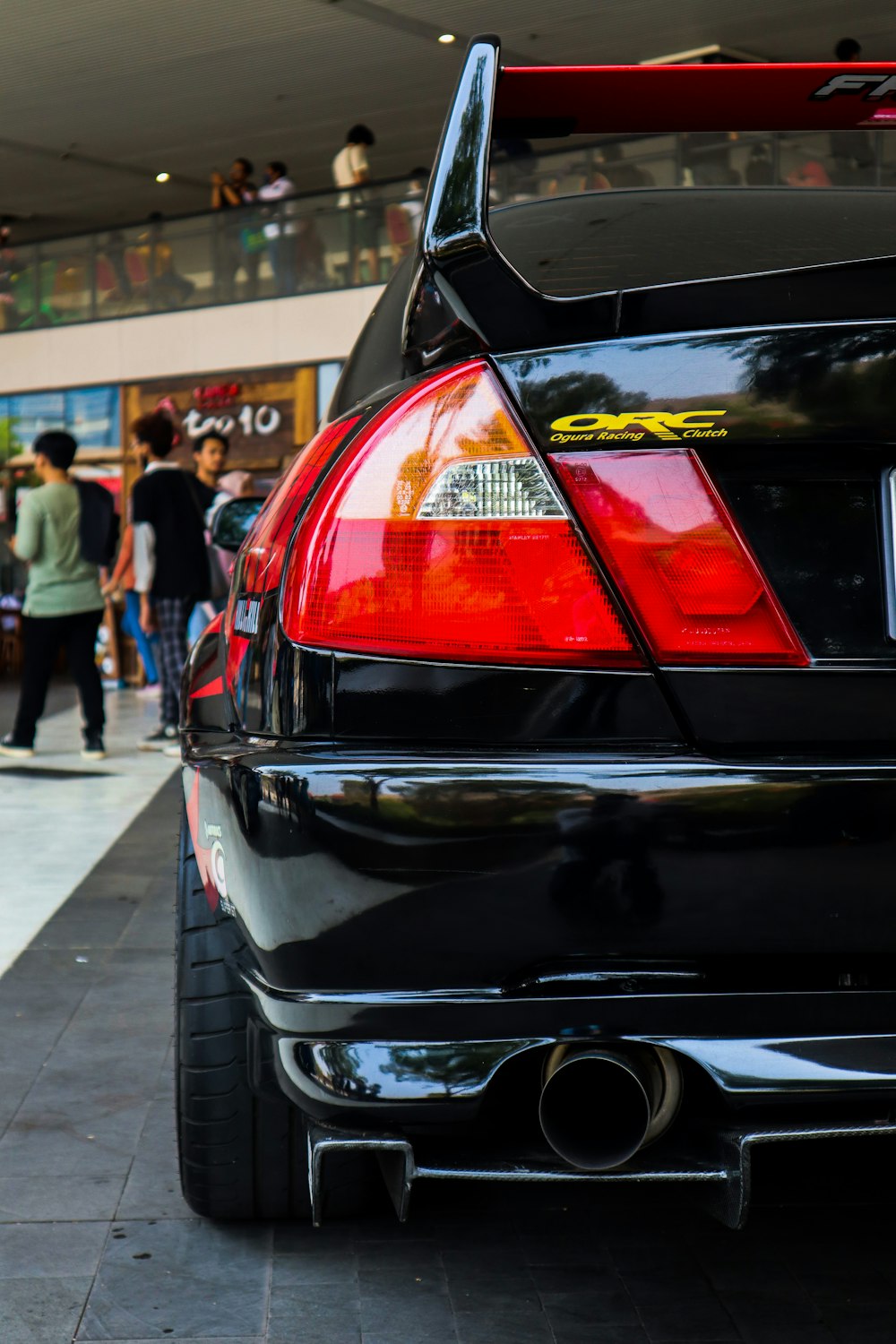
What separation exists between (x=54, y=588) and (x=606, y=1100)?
7.46m

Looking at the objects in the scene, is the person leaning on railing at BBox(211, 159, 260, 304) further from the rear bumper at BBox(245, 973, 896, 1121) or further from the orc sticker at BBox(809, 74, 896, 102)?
the rear bumper at BBox(245, 973, 896, 1121)

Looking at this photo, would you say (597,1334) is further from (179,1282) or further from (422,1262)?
(179,1282)

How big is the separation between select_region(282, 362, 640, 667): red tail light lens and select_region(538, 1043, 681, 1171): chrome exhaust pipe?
442 mm

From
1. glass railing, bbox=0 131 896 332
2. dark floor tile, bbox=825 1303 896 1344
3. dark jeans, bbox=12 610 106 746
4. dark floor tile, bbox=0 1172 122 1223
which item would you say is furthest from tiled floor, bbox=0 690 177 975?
glass railing, bbox=0 131 896 332

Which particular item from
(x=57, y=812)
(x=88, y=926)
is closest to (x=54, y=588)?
(x=57, y=812)

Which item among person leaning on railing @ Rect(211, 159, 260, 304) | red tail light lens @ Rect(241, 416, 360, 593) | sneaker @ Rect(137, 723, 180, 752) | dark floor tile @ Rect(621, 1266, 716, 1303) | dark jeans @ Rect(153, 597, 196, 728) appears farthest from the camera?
person leaning on railing @ Rect(211, 159, 260, 304)

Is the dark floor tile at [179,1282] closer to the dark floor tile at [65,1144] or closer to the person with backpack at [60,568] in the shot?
the dark floor tile at [65,1144]

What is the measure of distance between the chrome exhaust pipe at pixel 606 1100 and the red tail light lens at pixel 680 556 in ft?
1.48

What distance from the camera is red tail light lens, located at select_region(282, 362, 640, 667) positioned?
5.68 ft

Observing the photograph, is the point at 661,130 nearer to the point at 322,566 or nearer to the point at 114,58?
the point at 322,566

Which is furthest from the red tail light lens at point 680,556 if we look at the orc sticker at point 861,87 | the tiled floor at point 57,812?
the tiled floor at point 57,812

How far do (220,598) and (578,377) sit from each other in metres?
7.64

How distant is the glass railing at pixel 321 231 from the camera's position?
14422 millimetres

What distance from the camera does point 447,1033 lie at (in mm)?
1674
